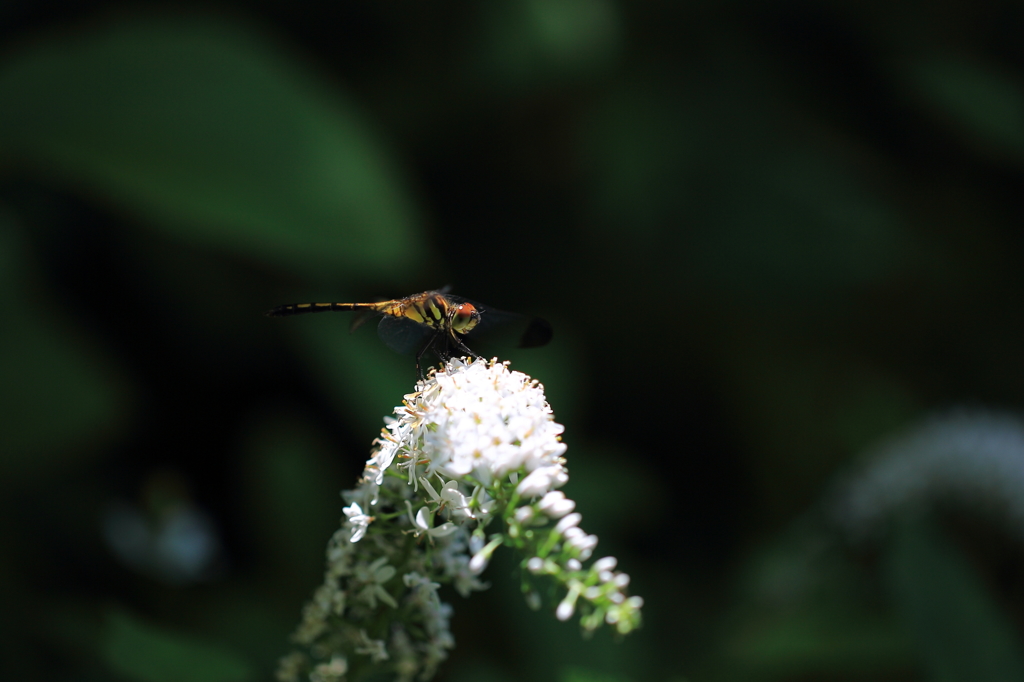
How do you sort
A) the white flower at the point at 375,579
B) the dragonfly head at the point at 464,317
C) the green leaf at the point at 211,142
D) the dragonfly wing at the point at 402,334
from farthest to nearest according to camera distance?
the green leaf at the point at 211,142, the dragonfly wing at the point at 402,334, the dragonfly head at the point at 464,317, the white flower at the point at 375,579

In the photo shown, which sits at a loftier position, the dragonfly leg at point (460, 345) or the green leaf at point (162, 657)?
the dragonfly leg at point (460, 345)

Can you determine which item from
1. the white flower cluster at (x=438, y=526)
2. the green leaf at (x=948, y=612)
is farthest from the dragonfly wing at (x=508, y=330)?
the green leaf at (x=948, y=612)

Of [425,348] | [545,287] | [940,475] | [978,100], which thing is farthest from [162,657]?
[978,100]

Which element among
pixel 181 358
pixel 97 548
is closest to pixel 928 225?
pixel 181 358

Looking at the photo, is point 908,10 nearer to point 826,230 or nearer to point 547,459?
point 826,230

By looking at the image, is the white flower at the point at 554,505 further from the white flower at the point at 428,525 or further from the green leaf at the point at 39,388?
the green leaf at the point at 39,388

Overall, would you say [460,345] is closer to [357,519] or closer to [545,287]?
[357,519]

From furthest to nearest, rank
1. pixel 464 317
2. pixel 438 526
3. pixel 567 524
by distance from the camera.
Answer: pixel 464 317 < pixel 438 526 < pixel 567 524
